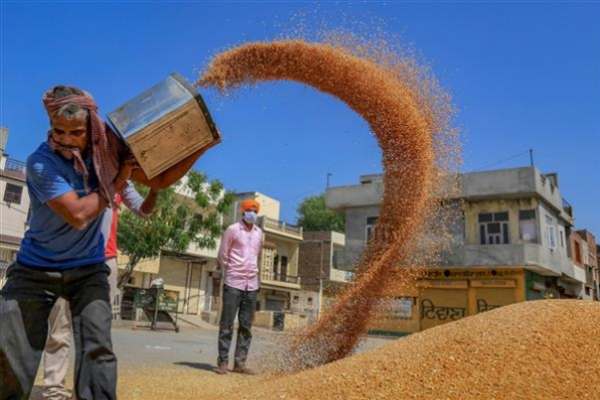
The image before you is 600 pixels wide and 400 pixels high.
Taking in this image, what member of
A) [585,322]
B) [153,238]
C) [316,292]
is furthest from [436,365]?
[316,292]

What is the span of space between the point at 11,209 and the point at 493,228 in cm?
2344

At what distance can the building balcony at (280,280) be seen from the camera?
3638cm

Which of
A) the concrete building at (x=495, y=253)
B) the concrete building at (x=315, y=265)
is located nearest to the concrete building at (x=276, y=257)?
the concrete building at (x=315, y=265)

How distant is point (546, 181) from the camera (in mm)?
27672

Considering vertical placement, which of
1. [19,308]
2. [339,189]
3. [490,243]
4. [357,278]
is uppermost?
[339,189]

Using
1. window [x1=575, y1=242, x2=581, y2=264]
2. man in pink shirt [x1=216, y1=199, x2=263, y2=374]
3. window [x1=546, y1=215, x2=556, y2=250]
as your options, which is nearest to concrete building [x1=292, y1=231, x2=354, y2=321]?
window [x1=546, y1=215, x2=556, y2=250]

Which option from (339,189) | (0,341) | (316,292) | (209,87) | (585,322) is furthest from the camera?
(316,292)

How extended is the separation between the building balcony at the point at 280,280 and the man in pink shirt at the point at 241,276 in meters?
30.1

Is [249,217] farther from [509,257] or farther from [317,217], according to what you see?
[317,217]

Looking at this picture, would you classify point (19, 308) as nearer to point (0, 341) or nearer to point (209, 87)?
point (0, 341)

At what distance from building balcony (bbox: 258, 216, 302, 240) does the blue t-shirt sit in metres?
33.9

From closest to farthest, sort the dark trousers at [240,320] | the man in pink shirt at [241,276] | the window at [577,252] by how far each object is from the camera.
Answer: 1. the dark trousers at [240,320]
2. the man in pink shirt at [241,276]
3. the window at [577,252]

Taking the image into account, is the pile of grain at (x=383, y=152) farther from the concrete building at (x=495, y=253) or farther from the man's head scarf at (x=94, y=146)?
the concrete building at (x=495, y=253)

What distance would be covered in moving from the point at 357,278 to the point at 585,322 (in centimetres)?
190
